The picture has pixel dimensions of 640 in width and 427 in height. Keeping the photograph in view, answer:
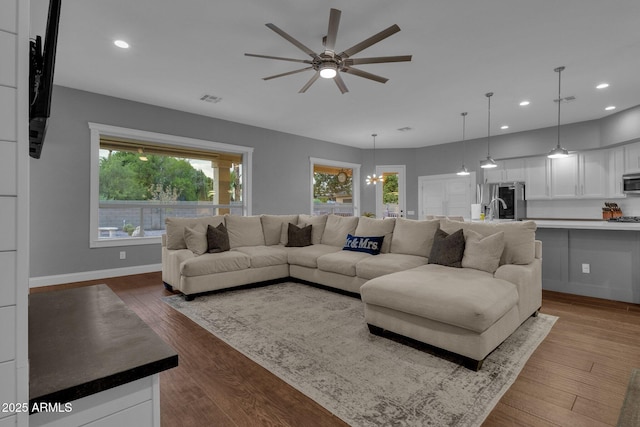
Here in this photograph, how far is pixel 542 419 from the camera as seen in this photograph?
66.1 inches

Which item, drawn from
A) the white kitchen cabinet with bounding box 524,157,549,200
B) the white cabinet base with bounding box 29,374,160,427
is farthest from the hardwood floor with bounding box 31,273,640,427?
the white kitchen cabinet with bounding box 524,157,549,200

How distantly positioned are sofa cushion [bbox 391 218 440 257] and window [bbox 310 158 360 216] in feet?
14.4

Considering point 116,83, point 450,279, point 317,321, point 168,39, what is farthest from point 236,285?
point 116,83

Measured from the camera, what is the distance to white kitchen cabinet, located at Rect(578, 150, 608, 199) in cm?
612

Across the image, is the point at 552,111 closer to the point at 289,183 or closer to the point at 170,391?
the point at 289,183

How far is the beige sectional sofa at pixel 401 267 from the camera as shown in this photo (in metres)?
2.24

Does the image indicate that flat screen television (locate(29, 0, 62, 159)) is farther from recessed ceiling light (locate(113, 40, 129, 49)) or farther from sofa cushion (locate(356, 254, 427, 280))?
recessed ceiling light (locate(113, 40, 129, 49))

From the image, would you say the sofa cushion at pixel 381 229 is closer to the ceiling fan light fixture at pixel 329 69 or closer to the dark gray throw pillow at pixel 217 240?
the dark gray throw pillow at pixel 217 240

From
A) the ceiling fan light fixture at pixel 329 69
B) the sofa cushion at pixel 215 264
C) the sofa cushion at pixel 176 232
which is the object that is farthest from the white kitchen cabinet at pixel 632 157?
the sofa cushion at pixel 176 232

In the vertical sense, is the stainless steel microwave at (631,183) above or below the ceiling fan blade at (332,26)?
below

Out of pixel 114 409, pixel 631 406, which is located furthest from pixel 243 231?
pixel 631 406

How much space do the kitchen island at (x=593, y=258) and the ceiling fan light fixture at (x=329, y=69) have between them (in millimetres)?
3132

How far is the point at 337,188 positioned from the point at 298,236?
4.41 metres

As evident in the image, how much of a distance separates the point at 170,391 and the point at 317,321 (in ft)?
4.61
